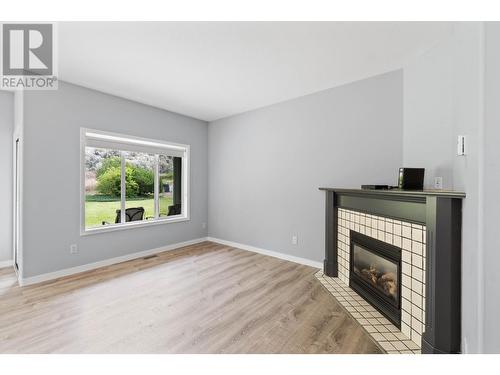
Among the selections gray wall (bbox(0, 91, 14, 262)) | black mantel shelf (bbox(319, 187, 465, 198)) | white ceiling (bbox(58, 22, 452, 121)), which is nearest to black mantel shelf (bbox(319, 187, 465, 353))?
black mantel shelf (bbox(319, 187, 465, 198))

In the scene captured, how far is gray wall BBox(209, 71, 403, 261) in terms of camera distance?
2.83 m

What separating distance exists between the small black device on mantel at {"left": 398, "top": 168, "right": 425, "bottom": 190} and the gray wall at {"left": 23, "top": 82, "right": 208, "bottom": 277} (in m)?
3.81

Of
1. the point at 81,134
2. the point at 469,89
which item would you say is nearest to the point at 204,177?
the point at 81,134

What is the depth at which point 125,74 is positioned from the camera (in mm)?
2820

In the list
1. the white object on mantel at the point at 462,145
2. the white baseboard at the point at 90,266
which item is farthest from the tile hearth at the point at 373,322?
the white baseboard at the point at 90,266

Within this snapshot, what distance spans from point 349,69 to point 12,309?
14.8ft

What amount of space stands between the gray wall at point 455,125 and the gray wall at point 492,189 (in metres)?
0.05

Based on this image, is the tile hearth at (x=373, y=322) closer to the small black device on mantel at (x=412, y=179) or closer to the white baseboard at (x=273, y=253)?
the white baseboard at (x=273, y=253)

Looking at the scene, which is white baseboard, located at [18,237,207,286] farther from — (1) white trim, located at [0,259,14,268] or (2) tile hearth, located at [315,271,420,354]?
(2) tile hearth, located at [315,271,420,354]

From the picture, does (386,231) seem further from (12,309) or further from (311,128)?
(12,309)

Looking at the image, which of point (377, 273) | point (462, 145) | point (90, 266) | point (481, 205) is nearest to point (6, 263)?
point (90, 266)

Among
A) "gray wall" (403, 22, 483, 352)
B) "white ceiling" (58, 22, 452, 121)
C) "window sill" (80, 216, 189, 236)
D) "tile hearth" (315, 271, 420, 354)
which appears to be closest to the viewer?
"gray wall" (403, 22, 483, 352)

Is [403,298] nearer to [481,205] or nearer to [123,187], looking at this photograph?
[481,205]

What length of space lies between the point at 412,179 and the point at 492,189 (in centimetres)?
96
